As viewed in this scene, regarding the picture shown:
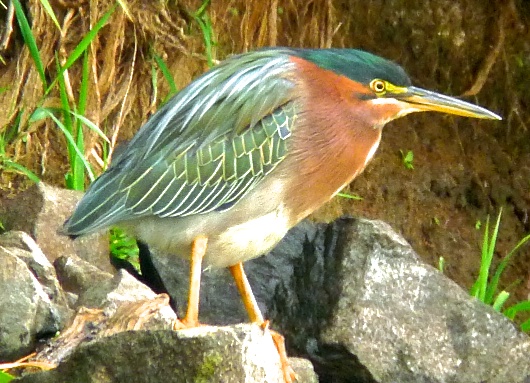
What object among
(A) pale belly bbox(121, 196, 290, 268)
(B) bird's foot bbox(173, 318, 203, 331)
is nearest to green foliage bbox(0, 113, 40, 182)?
(A) pale belly bbox(121, 196, 290, 268)

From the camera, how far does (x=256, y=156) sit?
9.83 feet

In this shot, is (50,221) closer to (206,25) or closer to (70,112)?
(70,112)

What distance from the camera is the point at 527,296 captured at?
5.43 m

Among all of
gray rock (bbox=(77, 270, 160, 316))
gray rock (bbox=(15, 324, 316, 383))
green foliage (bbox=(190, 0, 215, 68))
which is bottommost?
gray rock (bbox=(77, 270, 160, 316))

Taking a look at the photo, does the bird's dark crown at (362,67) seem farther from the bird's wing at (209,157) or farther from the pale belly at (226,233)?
the pale belly at (226,233)

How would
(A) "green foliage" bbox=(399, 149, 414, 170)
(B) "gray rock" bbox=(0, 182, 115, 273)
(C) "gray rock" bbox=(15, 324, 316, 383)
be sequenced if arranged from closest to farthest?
(C) "gray rock" bbox=(15, 324, 316, 383), (B) "gray rock" bbox=(0, 182, 115, 273), (A) "green foliage" bbox=(399, 149, 414, 170)

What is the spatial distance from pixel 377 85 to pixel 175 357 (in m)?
1.22

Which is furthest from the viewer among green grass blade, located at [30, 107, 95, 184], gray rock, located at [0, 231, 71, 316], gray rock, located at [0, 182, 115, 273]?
green grass blade, located at [30, 107, 95, 184]

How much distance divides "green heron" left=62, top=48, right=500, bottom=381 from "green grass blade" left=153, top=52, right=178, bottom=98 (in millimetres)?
1292

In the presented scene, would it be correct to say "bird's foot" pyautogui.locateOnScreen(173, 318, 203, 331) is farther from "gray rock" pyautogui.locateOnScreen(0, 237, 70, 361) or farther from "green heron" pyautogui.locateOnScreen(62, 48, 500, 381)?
"gray rock" pyautogui.locateOnScreen(0, 237, 70, 361)

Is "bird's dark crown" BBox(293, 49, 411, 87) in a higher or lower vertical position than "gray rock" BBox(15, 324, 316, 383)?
higher

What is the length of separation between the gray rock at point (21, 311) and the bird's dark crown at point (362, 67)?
1111 mm

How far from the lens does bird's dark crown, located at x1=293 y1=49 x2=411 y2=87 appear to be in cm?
301

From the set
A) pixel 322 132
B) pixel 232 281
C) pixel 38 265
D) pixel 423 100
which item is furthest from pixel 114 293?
pixel 423 100
